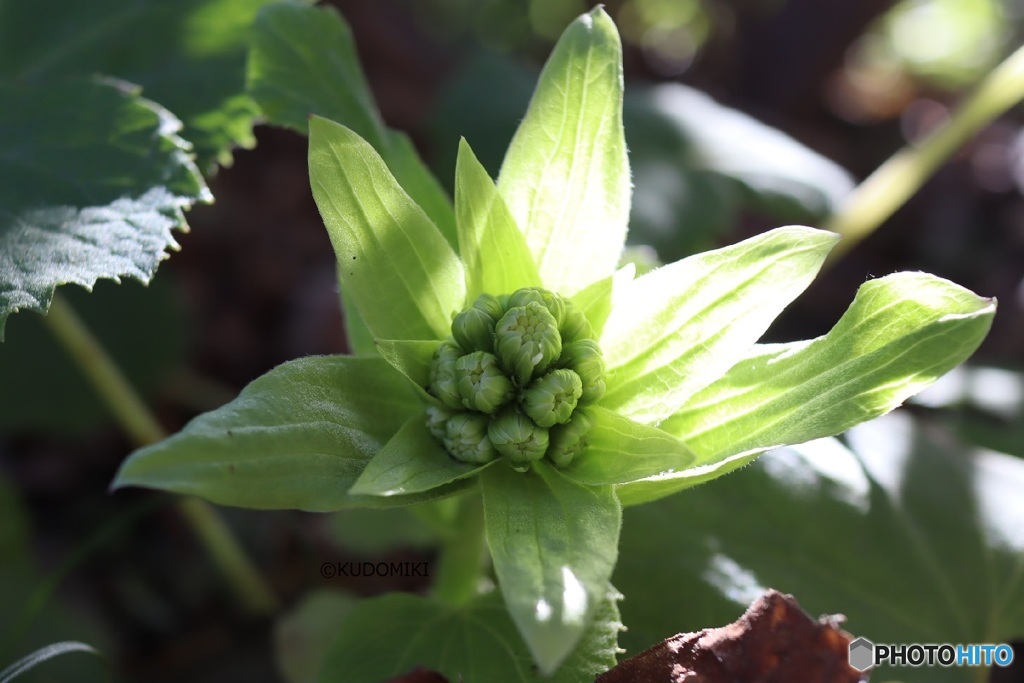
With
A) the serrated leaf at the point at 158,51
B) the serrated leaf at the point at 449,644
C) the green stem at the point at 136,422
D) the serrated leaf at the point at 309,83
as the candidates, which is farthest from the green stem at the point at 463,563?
the serrated leaf at the point at 158,51

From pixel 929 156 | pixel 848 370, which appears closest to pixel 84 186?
pixel 848 370

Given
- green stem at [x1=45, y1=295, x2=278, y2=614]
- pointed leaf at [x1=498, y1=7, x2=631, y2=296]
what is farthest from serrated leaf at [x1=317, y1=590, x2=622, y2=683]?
green stem at [x1=45, y1=295, x2=278, y2=614]

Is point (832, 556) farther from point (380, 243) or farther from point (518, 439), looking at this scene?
point (380, 243)

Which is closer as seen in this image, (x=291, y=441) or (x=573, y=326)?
(x=291, y=441)

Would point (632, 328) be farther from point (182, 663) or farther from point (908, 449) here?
point (182, 663)

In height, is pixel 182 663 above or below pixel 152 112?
below

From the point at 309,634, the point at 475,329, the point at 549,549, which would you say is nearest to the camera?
the point at 549,549

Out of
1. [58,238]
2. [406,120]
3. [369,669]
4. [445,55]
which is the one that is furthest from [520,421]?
[445,55]
